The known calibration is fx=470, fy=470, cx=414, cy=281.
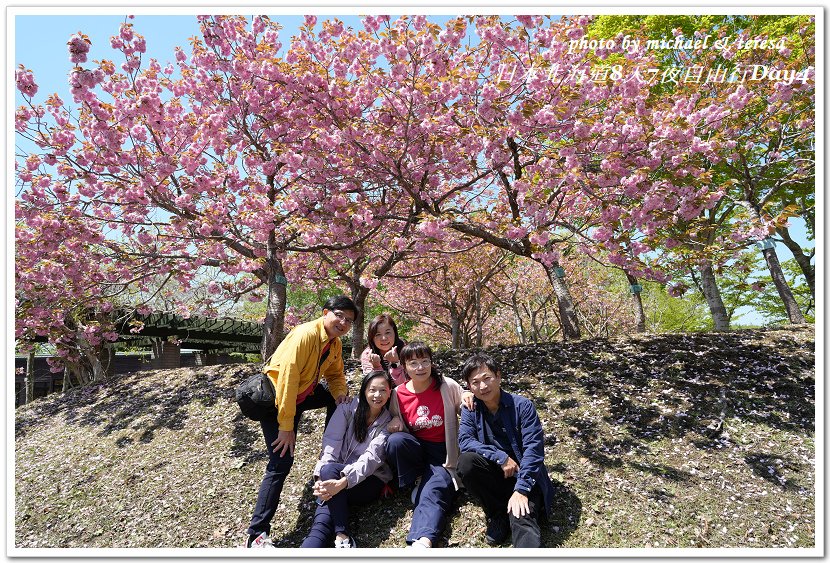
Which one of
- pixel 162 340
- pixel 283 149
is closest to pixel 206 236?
pixel 283 149

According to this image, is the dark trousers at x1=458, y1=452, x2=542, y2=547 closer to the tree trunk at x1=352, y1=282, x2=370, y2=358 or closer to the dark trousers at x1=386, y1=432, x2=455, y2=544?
the dark trousers at x1=386, y1=432, x2=455, y2=544

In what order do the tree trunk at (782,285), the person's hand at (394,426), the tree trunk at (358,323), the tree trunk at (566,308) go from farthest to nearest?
the tree trunk at (782,285) < the tree trunk at (358,323) < the tree trunk at (566,308) < the person's hand at (394,426)

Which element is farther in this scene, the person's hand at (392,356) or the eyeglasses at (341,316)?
the person's hand at (392,356)

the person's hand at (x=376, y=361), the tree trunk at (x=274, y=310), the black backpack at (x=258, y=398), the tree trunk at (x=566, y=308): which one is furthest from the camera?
the tree trunk at (x=566, y=308)

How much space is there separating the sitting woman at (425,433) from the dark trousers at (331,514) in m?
0.36

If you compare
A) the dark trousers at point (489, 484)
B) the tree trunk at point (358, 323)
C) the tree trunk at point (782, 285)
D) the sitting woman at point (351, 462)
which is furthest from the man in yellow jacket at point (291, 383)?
the tree trunk at point (782, 285)

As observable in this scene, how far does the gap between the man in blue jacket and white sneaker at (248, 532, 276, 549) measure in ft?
4.49

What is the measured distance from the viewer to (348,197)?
22.7ft

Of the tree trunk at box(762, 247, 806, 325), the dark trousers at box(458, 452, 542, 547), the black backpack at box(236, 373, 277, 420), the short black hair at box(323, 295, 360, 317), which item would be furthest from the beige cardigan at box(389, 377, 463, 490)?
the tree trunk at box(762, 247, 806, 325)

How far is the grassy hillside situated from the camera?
3201 mm

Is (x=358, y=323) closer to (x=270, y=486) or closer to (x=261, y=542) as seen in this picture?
(x=270, y=486)

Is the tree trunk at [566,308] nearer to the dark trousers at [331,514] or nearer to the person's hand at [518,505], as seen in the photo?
the person's hand at [518,505]

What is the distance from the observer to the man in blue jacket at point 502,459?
9.55ft

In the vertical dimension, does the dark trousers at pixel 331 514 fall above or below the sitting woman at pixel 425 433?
below
